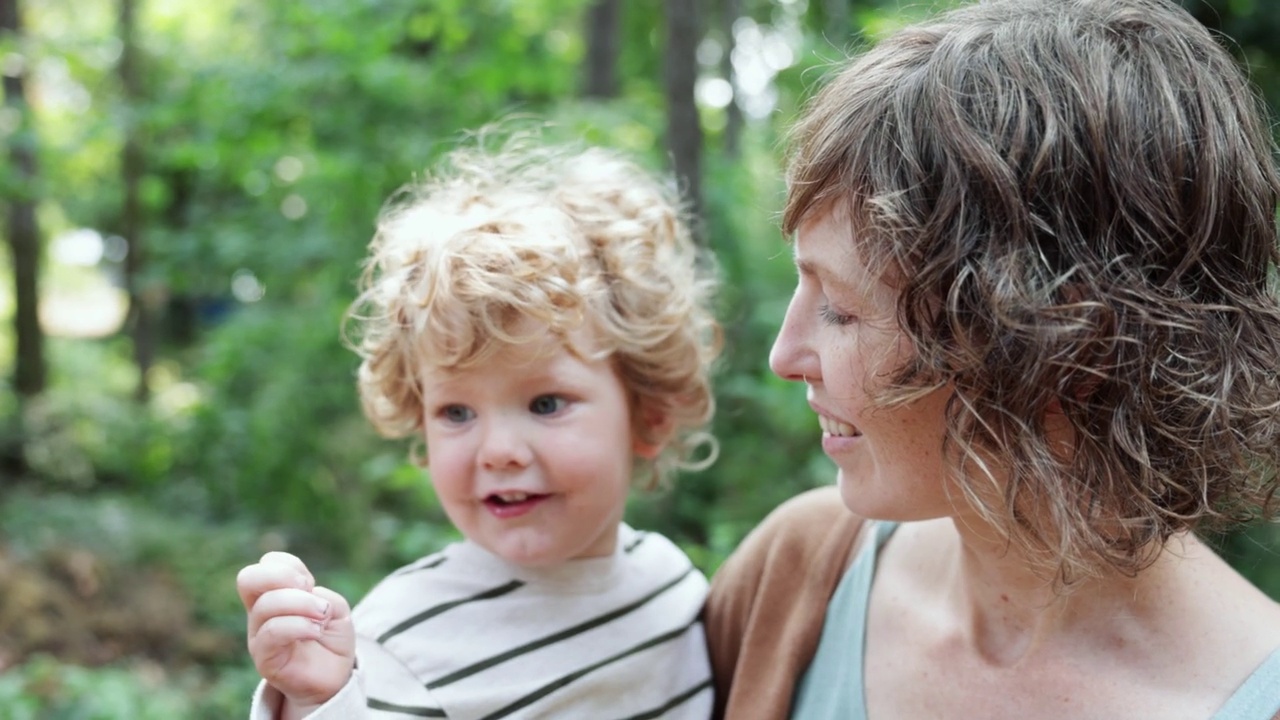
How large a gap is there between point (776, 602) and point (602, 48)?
639 centimetres

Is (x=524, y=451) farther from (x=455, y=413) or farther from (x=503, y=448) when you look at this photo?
(x=455, y=413)

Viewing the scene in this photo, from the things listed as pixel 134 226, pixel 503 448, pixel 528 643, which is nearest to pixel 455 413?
pixel 503 448

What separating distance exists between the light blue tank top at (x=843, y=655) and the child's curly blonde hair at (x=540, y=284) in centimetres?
44

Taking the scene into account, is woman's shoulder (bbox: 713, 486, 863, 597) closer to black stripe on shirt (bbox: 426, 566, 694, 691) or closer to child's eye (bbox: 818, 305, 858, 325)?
black stripe on shirt (bbox: 426, 566, 694, 691)

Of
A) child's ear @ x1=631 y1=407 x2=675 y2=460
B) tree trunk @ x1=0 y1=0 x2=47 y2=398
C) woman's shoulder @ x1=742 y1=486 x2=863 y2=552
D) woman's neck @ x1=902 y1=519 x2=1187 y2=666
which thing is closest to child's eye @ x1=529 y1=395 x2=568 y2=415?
child's ear @ x1=631 y1=407 x2=675 y2=460

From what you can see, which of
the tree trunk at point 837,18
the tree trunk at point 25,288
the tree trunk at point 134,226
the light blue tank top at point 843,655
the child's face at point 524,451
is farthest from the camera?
the tree trunk at point 134,226

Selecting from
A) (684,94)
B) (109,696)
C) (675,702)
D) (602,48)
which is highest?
(602,48)

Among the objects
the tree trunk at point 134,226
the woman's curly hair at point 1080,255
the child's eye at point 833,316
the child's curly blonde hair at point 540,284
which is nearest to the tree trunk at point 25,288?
the tree trunk at point 134,226

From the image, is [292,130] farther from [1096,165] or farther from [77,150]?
[1096,165]

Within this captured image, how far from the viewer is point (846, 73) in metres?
1.45

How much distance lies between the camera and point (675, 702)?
1742mm

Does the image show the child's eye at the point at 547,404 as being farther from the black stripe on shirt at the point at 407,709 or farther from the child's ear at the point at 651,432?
the black stripe on shirt at the point at 407,709

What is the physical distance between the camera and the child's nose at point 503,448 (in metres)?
1.63

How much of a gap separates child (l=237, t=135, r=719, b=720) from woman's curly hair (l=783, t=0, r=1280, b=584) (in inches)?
21.5
